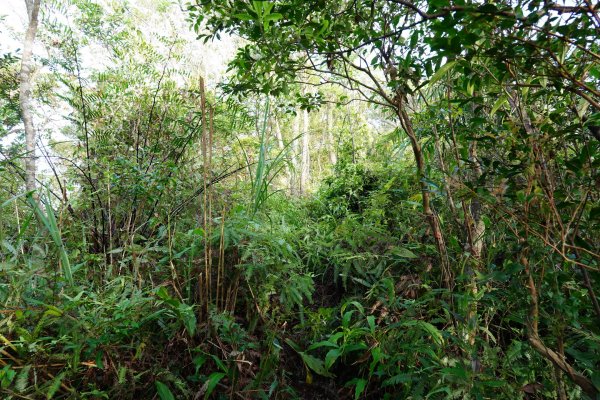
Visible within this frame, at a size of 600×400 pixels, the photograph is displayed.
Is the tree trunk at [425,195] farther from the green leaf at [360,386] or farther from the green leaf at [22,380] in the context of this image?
the green leaf at [22,380]

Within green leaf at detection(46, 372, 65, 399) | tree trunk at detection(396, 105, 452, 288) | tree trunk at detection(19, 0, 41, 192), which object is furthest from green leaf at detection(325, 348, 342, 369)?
tree trunk at detection(19, 0, 41, 192)

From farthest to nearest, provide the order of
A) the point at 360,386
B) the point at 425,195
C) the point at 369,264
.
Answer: the point at 369,264, the point at 425,195, the point at 360,386

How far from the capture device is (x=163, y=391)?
1.19 meters

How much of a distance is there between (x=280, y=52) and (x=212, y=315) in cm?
115

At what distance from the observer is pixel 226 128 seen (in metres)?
3.38

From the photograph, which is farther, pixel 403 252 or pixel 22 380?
pixel 403 252

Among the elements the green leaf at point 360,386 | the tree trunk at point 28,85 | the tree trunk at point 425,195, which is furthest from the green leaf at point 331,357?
the tree trunk at point 28,85

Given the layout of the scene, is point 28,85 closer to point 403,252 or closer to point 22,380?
point 22,380

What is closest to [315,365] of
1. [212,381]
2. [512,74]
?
[212,381]

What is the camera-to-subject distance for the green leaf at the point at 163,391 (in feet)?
3.88

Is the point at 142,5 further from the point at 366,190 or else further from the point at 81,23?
the point at 366,190

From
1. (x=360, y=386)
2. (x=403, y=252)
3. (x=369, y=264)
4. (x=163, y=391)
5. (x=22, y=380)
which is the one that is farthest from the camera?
(x=369, y=264)

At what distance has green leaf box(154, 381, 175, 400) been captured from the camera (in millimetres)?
1181

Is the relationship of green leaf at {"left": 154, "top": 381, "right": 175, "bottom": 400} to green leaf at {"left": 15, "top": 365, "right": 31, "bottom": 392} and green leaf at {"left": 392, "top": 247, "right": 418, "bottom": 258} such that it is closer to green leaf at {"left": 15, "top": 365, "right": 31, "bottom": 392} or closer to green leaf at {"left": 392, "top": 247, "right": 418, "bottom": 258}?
green leaf at {"left": 15, "top": 365, "right": 31, "bottom": 392}
